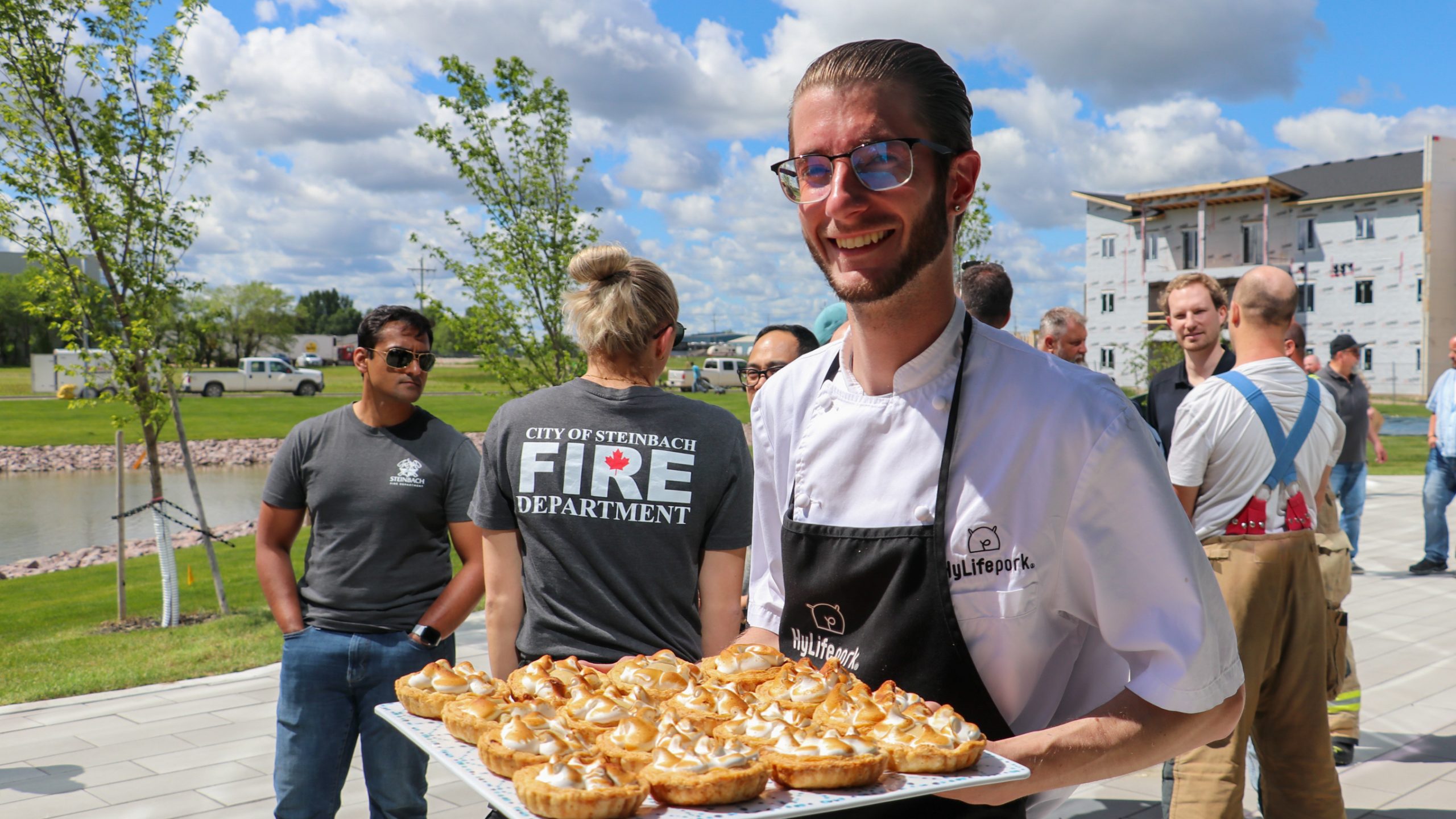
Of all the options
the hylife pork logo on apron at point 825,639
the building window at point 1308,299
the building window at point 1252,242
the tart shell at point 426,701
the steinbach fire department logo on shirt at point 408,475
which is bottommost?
the tart shell at point 426,701

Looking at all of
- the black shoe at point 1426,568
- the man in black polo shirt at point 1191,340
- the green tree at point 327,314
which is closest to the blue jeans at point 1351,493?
the black shoe at point 1426,568

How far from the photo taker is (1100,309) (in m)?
57.2

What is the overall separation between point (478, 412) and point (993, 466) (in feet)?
175

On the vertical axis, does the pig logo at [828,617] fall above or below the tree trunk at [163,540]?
above

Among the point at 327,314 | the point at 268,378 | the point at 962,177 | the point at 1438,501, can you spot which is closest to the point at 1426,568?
the point at 1438,501

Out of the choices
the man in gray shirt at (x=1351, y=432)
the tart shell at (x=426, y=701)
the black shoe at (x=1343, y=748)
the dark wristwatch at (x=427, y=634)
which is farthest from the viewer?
Answer: the man in gray shirt at (x=1351, y=432)

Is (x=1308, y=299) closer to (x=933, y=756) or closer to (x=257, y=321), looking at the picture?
(x=933, y=756)

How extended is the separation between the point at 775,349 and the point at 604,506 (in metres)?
2.08

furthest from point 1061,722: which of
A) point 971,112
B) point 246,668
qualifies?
point 246,668

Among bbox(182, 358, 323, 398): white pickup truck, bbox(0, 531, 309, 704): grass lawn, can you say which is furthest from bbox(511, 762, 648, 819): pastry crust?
bbox(182, 358, 323, 398): white pickup truck

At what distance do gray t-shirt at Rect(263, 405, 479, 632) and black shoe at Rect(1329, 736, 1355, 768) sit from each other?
16.1ft

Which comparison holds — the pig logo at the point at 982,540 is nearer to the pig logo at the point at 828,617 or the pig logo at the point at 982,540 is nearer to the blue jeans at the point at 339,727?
the pig logo at the point at 828,617

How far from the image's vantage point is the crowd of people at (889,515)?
5.48 feet

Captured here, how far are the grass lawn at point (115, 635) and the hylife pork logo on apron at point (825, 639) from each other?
23.4 ft
